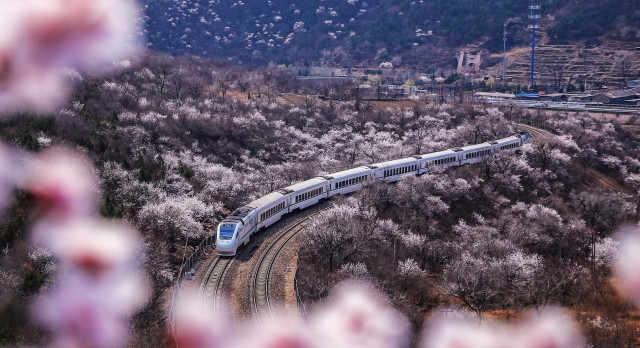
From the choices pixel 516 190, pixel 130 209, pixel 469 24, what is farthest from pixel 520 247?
pixel 469 24

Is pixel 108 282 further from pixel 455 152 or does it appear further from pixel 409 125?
pixel 409 125

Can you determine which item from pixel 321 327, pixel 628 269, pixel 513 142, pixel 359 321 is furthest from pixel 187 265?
pixel 513 142

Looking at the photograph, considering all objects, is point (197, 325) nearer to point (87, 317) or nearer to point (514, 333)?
point (87, 317)

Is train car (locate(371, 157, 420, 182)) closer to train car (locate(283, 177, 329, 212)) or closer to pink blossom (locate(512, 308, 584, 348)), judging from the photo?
train car (locate(283, 177, 329, 212))

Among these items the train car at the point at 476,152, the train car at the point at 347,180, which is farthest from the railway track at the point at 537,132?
the train car at the point at 347,180

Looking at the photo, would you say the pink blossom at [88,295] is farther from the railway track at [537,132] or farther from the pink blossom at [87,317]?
the railway track at [537,132]

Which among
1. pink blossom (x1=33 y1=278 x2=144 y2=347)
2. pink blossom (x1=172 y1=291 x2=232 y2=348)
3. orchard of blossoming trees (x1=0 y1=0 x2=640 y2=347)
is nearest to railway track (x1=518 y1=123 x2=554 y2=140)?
orchard of blossoming trees (x1=0 y1=0 x2=640 y2=347)
